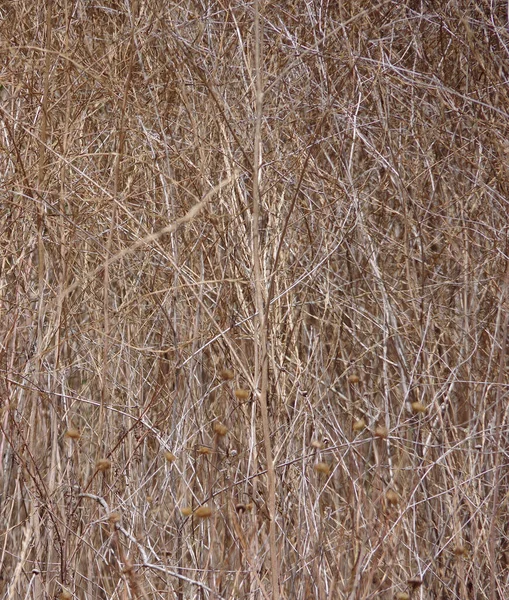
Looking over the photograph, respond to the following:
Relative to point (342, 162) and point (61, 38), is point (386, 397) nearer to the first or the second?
point (342, 162)

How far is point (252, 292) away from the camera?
158 centimetres

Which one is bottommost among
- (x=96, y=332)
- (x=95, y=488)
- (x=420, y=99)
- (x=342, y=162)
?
(x=95, y=488)

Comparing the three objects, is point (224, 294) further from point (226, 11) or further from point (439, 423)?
point (226, 11)

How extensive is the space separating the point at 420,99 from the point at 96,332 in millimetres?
928

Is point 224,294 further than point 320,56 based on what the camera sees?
No

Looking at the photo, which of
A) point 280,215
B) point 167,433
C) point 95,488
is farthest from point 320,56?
point 95,488

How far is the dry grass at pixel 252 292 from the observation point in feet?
4.61

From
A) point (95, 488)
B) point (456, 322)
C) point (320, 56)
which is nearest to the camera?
point (95, 488)

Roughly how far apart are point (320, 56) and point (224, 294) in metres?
0.62

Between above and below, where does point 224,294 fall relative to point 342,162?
below

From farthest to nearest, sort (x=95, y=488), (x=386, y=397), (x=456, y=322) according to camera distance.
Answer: (x=456, y=322) < (x=386, y=397) < (x=95, y=488)

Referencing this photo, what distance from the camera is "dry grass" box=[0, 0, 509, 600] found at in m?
1.41

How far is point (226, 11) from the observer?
187cm

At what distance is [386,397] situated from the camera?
1574 mm
